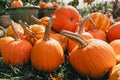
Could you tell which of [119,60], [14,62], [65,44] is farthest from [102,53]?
[14,62]

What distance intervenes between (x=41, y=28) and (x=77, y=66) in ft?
1.88

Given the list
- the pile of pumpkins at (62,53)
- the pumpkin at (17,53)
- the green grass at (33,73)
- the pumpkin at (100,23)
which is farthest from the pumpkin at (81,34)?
the pumpkin at (100,23)

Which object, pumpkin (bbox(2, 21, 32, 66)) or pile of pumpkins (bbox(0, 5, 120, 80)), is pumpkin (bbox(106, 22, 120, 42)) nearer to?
pile of pumpkins (bbox(0, 5, 120, 80))

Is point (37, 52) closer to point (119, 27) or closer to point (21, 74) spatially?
point (21, 74)

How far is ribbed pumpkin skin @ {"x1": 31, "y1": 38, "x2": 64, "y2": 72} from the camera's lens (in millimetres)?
1949

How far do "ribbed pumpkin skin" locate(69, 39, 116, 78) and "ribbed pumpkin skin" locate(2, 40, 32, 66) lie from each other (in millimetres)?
376

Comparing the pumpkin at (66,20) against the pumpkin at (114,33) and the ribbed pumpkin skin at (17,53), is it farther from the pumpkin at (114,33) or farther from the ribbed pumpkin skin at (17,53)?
the ribbed pumpkin skin at (17,53)

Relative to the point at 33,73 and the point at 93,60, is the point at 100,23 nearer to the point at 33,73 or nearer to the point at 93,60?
the point at 93,60

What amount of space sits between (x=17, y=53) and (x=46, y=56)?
0.82ft

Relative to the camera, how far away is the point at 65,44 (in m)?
2.31

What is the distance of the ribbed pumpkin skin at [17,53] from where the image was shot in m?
2.08

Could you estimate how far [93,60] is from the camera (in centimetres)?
187

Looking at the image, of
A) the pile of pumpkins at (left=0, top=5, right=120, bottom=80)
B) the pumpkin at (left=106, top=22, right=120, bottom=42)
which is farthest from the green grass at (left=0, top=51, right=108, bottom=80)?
the pumpkin at (left=106, top=22, right=120, bottom=42)

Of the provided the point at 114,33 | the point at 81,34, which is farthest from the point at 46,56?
the point at 114,33
